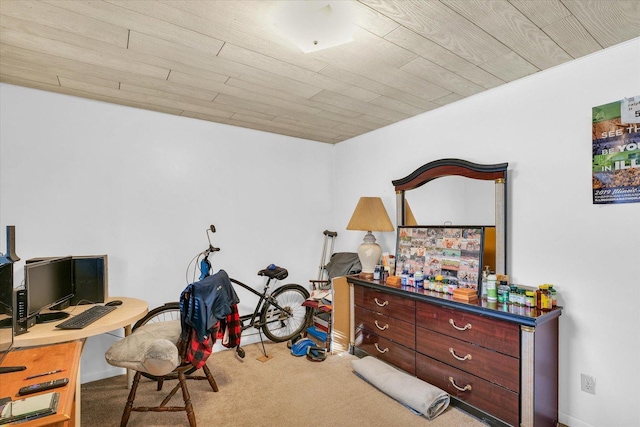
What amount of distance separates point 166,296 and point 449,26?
324cm

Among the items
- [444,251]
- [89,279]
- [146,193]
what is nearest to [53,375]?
[89,279]

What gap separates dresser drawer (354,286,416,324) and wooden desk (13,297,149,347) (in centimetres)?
188

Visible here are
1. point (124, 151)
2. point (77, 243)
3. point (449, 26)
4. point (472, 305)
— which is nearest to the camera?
point (449, 26)

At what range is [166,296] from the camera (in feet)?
10.3

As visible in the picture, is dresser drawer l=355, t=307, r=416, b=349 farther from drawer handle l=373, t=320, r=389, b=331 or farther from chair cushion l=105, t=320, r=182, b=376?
chair cushion l=105, t=320, r=182, b=376

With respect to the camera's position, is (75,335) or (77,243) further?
(77,243)

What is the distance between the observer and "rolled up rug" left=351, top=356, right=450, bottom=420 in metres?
2.20

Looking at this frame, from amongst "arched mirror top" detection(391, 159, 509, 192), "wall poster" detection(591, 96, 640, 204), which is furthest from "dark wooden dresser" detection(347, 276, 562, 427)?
"arched mirror top" detection(391, 159, 509, 192)

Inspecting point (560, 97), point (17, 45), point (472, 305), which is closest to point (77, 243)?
point (17, 45)

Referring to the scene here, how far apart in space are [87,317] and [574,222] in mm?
3345

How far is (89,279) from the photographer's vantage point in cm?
255

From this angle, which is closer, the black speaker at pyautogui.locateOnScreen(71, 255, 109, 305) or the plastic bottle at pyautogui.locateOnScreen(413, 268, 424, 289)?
the black speaker at pyautogui.locateOnScreen(71, 255, 109, 305)

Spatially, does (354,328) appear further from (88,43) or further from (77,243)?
(88,43)

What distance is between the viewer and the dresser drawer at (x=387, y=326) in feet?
8.56
